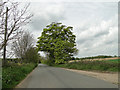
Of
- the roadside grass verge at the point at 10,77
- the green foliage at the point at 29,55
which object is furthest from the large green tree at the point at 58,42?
the roadside grass verge at the point at 10,77

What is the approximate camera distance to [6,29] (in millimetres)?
6086

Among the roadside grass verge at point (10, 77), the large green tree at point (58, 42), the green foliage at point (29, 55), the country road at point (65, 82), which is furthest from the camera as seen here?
the large green tree at point (58, 42)

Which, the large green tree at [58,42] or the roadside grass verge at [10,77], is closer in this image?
the roadside grass verge at [10,77]

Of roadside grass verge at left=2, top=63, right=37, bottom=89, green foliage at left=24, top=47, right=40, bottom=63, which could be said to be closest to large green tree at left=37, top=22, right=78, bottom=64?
green foliage at left=24, top=47, right=40, bottom=63

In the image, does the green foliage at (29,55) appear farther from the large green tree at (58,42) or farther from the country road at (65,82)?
the country road at (65,82)

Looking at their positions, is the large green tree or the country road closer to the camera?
the country road

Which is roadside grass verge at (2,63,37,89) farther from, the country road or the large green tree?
the large green tree

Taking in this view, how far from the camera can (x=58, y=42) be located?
38781 mm

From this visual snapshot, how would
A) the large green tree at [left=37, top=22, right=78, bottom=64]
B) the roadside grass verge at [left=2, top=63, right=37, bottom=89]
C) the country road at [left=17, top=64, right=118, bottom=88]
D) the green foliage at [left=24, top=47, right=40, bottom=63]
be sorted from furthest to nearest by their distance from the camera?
the large green tree at [left=37, top=22, right=78, bottom=64] → the green foliage at [left=24, top=47, right=40, bottom=63] → the roadside grass verge at [left=2, top=63, right=37, bottom=89] → the country road at [left=17, top=64, right=118, bottom=88]

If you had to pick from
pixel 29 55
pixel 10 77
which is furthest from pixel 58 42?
pixel 10 77

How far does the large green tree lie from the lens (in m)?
38.0

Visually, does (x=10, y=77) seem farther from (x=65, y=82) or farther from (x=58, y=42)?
(x=58, y=42)

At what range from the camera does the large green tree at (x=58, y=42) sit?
3797 centimetres

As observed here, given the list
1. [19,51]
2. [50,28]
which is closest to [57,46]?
[50,28]
